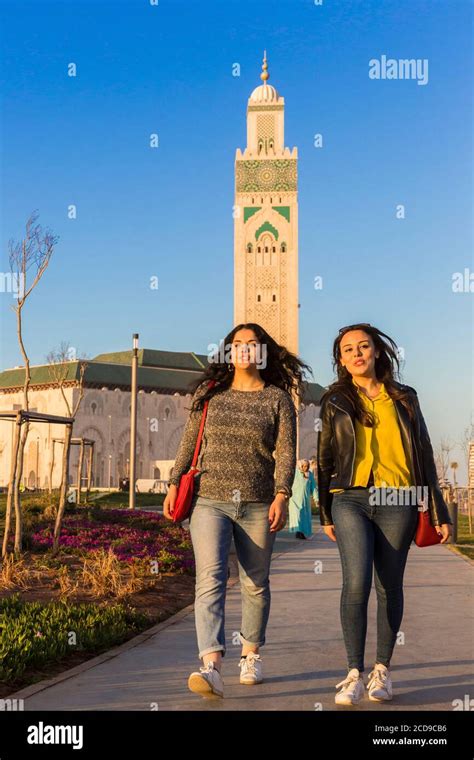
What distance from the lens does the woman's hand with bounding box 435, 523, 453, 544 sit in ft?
17.0

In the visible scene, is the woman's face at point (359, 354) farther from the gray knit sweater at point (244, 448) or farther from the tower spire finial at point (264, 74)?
the tower spire finial at point (264, 74)

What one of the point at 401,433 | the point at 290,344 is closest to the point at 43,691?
the point at 401,433

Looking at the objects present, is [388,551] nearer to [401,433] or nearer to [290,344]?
[401,433]

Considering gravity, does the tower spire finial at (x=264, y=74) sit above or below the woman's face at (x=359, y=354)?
above

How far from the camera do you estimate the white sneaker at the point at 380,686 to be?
193 inches

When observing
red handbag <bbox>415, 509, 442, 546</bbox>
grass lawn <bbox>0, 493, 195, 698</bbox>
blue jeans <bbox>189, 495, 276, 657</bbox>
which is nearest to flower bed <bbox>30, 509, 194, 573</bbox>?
grass lawn <bbox>0, 493, 195, 698</bbox>

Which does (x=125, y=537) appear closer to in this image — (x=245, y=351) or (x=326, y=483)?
(x=245, y=351)

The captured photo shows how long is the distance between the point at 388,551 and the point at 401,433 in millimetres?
661

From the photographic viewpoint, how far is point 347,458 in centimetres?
516

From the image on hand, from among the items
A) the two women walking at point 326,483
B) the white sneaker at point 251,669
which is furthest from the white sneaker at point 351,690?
the white sneaker at point 251,669

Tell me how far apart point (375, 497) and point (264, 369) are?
116 centimetres

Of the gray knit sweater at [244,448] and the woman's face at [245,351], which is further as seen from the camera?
the woman's face at [245,351]

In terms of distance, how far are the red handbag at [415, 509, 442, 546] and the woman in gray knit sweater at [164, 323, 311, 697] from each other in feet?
2.49

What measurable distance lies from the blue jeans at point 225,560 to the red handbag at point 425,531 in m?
0.85
